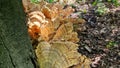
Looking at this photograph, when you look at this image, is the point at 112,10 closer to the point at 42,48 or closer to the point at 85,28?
the point at 85,28

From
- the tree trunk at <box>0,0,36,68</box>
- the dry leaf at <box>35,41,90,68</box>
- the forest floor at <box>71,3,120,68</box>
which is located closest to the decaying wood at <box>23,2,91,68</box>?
the dry leaf at <box>35,41,90,68</box>

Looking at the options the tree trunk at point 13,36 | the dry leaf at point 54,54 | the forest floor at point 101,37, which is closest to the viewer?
the tree trunk at point 13,36

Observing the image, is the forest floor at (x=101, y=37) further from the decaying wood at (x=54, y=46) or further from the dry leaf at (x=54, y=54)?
the dry leaf at (x=54, y=54)

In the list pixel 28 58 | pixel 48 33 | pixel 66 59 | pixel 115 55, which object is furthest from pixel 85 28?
pixel 28 58

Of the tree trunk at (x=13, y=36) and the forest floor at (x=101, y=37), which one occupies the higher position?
the tree trunk at (x=13, y=36)

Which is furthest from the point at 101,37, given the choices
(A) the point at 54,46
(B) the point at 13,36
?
(B) the point at 13,36

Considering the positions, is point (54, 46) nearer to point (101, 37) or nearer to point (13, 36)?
point (13, 36)

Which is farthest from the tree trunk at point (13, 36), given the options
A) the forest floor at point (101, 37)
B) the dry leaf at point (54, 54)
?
the forest floor at point (101, 37)
